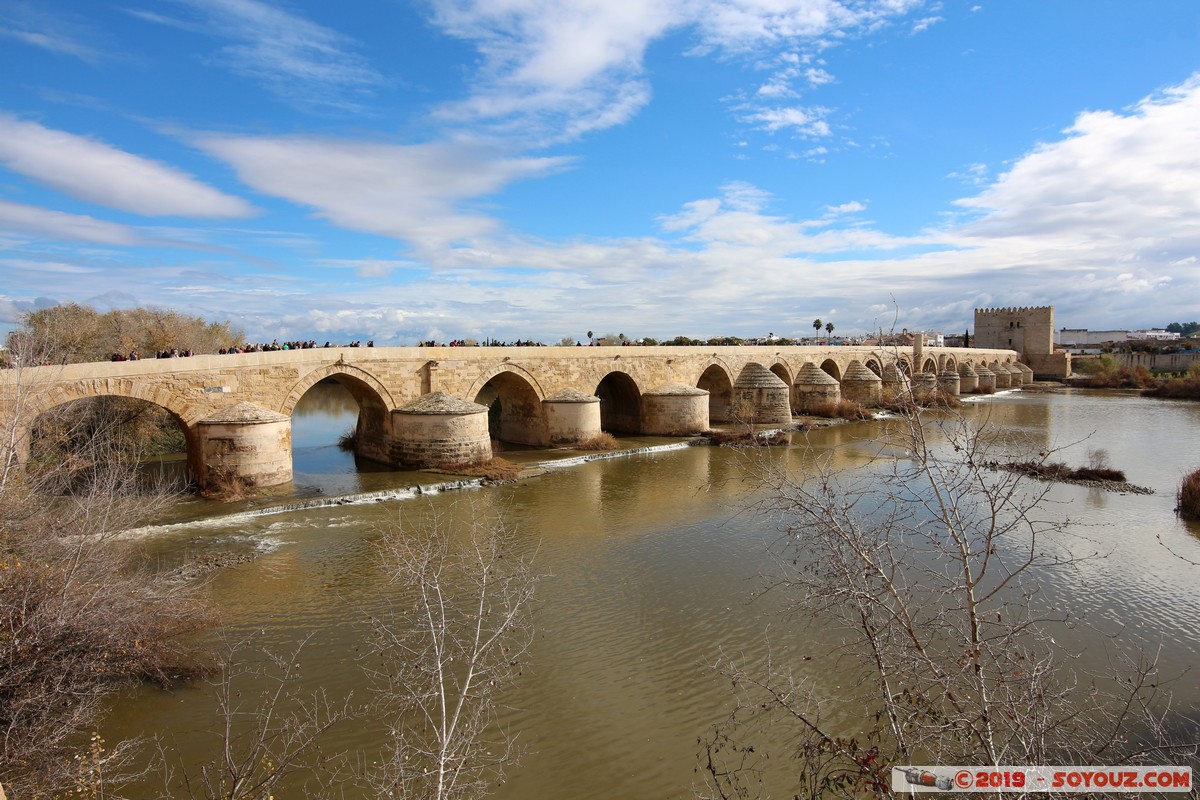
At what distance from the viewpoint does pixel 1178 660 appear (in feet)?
21.5

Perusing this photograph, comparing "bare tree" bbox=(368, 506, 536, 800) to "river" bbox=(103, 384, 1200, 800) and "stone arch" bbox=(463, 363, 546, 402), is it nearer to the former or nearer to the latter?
"river" bbox=(103, 384, 1200, 800)

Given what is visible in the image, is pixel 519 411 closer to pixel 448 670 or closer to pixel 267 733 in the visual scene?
pixel 448 670

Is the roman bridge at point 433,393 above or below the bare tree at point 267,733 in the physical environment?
above

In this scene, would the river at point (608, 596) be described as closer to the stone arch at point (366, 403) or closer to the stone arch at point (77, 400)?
the stone arch at point (366, 403)

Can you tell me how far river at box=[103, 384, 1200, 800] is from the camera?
17.5 ft

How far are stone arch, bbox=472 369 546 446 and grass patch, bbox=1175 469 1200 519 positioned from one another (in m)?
14.1

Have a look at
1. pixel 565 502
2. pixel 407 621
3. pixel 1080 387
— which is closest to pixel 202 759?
pixel 407 621

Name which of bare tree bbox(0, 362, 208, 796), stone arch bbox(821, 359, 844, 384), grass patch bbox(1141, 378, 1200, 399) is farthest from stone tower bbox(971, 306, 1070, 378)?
bare tree bbox(0, 362, 208, 796)

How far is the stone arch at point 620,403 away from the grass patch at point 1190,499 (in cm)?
1365

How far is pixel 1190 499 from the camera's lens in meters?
11.9

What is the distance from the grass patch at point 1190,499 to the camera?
11680 mm

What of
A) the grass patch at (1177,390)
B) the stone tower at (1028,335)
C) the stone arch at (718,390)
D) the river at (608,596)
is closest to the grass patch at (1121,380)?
the grass patch at (1177,390)

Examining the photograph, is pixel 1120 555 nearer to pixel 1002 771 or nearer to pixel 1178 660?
pixel 1178 660

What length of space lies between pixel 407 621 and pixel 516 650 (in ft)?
4.61
